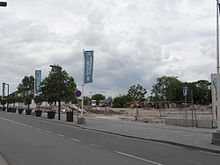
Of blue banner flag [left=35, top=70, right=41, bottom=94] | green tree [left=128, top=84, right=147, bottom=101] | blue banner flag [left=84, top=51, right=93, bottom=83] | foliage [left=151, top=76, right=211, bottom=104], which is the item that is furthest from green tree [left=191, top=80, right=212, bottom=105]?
blue banner flag [left=84, top=51, right=93, bottom=83]

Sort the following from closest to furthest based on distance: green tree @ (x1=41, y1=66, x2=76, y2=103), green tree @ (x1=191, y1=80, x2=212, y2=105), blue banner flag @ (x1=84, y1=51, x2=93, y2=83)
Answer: blue banner flag @ (x1=84, y1=51, x2=93, y2=83) → green tree @ (x1=41, y1=66, x2=76, y2=103) → green tree @ (x1=191, y1=80, x2=212, y2=105)

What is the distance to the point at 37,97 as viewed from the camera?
2751 inches

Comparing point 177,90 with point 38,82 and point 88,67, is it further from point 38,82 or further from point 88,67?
point 88,67

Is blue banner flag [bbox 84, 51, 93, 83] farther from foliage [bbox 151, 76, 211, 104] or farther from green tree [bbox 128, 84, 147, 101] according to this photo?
green tree [bbox 128, 84, 147, 101]

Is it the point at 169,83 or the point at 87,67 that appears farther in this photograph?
the point at 169,83

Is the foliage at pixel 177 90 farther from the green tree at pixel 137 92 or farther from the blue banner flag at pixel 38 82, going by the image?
the blue banner flag at pixel 38 82

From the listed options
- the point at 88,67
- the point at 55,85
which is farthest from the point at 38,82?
the point at 88,67

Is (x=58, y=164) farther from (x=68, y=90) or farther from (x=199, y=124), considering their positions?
(x=68, y=90)

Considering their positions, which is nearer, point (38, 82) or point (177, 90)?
point (38, 82)

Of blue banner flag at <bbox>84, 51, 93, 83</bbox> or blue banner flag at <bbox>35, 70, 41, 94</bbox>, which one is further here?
blue banner flag at <bbox>35, 70, 41, 94</bbox>

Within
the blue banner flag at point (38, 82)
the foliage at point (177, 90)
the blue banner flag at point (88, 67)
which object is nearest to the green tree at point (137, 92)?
the foliage at point (177, 90)

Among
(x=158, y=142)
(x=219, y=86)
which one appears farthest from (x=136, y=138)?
(x=219, y=86)

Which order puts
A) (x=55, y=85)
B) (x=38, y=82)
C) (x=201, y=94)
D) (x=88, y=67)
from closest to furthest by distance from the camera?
(x=88, y=67), (x=55, y=85), (x=38, y=82), (x=201, y=94)

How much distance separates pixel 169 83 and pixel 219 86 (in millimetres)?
161447
